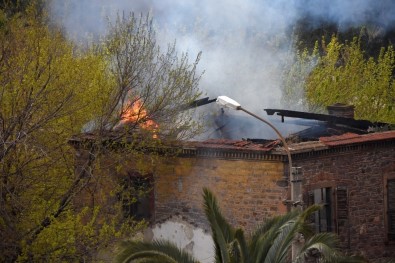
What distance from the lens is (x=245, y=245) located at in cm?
2233

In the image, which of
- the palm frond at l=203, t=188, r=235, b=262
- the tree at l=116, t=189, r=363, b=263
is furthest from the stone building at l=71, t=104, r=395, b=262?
the palm frond at l=203, t=188, r=235, b=262

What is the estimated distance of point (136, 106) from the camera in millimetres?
30766

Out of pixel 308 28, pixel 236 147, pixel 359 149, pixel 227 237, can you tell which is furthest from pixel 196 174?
pixel 308 28

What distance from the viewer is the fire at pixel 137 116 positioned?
96.4ft

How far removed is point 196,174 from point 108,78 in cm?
481

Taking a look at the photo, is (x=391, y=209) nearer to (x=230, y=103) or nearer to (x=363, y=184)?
(x=363, y=184)

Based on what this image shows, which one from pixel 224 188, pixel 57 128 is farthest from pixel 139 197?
pixel 57 128

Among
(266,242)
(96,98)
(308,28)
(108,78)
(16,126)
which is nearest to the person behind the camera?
(266,242)

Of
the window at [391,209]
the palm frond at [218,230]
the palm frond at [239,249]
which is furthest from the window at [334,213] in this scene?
the palm frond at [239,249]

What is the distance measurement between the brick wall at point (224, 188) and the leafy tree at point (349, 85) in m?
20.7

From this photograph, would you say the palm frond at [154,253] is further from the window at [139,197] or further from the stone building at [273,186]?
the window at [139,197]

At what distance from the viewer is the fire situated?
2938 centimetres

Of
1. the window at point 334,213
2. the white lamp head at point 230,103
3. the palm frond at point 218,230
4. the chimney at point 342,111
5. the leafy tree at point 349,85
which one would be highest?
the leafy tree at point 349,85

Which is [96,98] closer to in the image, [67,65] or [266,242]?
[67,65]
